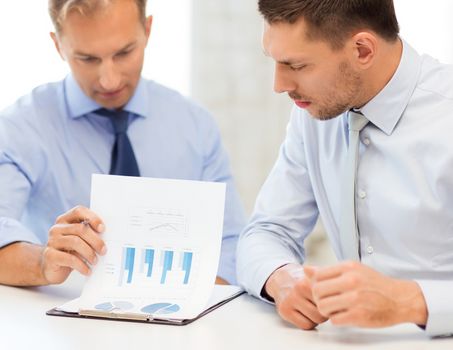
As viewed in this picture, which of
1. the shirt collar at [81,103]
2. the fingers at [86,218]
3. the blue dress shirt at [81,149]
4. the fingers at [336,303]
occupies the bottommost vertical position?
the fingers at [336,303]

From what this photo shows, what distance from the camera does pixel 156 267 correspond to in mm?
1622

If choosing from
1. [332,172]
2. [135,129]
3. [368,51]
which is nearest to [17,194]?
[135,129]

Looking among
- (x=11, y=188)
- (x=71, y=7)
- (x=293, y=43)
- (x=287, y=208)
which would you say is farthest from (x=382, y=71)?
(x=11, y=188)

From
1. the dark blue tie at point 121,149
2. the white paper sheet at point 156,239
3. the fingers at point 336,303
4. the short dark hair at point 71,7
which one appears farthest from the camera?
the dark blue tie at point 121,149

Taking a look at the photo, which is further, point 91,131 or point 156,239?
point 91,131

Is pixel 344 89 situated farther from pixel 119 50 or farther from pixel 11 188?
pixel 11 188

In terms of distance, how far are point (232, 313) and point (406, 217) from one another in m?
0.39

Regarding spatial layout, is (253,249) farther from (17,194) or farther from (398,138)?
(17,194)

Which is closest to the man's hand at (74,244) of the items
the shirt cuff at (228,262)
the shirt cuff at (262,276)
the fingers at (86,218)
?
the fingers at (86,218)

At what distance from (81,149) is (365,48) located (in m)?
0.87

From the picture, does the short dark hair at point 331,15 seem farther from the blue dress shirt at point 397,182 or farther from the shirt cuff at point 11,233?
the shirt cuff at point 11,233

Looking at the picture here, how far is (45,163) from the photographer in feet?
7.05

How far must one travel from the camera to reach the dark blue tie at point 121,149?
2188mm

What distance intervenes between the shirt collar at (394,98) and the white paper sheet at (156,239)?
0.35 meters
